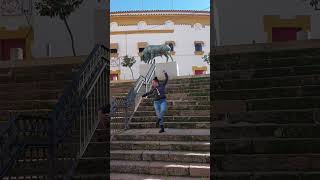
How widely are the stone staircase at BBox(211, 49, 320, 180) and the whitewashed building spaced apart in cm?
10

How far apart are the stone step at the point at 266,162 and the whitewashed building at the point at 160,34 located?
62 cm

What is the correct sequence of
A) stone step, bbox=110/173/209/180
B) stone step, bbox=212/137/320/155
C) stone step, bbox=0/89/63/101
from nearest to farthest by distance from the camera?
stone step, bbox=0/89/63/101, stone step, bbox=110/173/209/180, stone step, bbox=212/137/320/155

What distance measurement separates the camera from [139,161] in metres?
2.91

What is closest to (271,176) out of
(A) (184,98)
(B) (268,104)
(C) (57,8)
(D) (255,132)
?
(D) (255,132)

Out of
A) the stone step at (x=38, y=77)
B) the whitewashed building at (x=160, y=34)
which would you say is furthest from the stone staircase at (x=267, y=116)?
the stone step at (x=38, y=77)

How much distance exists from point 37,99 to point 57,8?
1.38ft

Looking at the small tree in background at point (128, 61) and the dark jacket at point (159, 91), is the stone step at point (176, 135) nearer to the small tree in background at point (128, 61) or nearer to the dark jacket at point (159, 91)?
the dark jacket at point (159, 91)

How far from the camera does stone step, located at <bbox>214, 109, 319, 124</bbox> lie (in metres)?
2.22

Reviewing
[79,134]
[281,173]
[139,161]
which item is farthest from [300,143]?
[79,134]

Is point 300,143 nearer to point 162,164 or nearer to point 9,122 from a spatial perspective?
point 162,164

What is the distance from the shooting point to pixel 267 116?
239cm

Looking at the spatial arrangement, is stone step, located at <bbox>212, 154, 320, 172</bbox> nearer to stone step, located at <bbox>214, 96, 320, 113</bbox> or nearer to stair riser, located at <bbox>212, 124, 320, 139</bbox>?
stair riser, located at <bbox>212, 124, 320, 139</bbox>

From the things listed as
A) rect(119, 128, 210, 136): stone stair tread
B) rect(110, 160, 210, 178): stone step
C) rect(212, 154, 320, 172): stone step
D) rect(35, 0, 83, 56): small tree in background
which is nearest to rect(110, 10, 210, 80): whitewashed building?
rect(119, 128, 210, 136): stone stair tread

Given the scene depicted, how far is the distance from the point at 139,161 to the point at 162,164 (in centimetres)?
13
